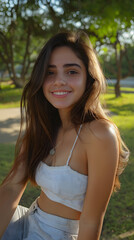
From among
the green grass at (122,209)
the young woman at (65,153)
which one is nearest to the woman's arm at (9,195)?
the young woman at (65,153)

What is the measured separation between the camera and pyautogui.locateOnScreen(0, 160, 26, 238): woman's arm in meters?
1.84

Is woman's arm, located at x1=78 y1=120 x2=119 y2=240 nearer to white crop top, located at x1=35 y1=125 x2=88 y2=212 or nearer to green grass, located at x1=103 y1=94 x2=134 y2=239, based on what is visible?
white crop top, located at x1=35 y1=125 x2=88 y2=212

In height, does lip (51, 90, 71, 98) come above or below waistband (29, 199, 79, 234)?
above

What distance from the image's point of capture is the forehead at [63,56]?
5.72ft

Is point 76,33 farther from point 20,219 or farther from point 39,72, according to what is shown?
point 20,219

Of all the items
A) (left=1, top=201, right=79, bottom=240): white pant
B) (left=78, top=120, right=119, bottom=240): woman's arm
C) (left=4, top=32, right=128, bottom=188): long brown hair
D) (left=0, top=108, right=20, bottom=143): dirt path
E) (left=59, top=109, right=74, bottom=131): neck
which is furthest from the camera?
(left=0, top=108, right=20, bottom=143): dirt path

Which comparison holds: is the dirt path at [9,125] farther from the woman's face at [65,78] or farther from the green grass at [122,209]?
the woman's face at [65,78]

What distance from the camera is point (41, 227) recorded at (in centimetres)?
168

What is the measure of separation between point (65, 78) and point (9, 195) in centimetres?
84

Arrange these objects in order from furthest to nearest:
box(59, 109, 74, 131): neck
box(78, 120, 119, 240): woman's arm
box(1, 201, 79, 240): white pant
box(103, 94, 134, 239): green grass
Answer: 1. box(103, 94, 134, 239): green grass
2. box(59, 109, 74, 131): neck
3. box(1, 201, 79, 240): white pant
4. box(78, 120, 119, 240): woman's arm

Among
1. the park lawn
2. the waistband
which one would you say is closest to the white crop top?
the waistband

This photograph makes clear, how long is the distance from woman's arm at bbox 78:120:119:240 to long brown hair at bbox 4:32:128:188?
0.19 meters

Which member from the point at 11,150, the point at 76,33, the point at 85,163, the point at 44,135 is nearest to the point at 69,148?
the point at 85,163

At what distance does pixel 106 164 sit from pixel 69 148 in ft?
0.99
